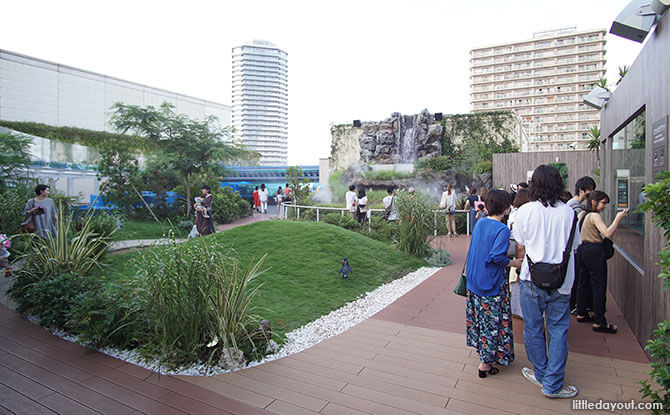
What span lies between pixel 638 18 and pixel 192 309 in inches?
193

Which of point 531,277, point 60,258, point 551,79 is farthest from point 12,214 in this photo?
point 551,79

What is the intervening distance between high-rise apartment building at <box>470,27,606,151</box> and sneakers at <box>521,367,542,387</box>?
256ft

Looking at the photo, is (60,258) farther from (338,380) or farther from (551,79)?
(551,79)

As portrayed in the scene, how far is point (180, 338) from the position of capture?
11.8 feet

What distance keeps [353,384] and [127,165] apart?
1420 centimetres

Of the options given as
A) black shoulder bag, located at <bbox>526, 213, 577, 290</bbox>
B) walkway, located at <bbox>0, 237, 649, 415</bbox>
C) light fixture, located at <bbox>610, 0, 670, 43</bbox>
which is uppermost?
light fixture, located at <bbox>610, 0, 670, 43</bbox>

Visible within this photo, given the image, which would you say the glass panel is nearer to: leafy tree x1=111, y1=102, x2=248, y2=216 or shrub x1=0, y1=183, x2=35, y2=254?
shrub x1=0, y1=183, x2=35, y2=254

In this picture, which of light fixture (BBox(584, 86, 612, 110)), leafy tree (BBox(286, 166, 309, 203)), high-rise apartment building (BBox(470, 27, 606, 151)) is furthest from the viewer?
high-rise apartment building (BBox(470, 27, 606, 151))

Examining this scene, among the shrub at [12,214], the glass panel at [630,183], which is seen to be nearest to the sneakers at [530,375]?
the glass panel at [630,183]

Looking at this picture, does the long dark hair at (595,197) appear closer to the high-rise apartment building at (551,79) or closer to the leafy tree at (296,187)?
the leafy tree at (296,187)

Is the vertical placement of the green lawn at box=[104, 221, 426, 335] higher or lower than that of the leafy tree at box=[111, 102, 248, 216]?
lower

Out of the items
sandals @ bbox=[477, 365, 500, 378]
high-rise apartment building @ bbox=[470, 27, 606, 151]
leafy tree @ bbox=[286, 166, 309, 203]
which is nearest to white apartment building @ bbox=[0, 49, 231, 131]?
leafy tree @ bbox=[286, 166, 309, 203]

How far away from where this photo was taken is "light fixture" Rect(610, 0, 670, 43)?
11.3ft

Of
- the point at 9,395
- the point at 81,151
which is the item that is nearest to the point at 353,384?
the point at 9,395
